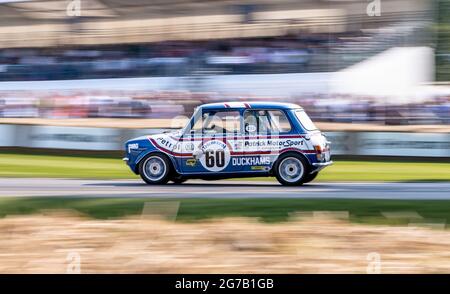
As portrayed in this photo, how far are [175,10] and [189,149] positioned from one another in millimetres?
22342

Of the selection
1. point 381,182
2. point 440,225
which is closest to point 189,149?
point 381,182

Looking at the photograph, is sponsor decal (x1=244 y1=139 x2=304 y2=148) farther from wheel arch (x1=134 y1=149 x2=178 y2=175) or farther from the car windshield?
wheel arch (x1=134 y1=149 x2=178 y2=175)

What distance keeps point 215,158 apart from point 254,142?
0.76 meters

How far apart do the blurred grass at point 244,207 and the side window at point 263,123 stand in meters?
3.35

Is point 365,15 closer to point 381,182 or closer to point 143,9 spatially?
point 143,9

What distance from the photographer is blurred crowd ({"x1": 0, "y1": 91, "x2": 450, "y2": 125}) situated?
26.0 metres

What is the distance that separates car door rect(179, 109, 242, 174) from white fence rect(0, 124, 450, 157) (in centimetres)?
779

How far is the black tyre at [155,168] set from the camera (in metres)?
15.8

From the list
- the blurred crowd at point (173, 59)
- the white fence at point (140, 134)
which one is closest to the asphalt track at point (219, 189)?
the white fence at point (140, 134)

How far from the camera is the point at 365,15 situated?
32312mm

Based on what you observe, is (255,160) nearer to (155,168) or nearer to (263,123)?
(263,123)

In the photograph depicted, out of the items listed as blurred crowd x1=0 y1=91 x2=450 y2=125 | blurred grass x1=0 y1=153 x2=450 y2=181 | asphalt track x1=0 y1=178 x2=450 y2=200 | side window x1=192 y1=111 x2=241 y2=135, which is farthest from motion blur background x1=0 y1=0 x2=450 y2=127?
side window x1=192 y1=111 x2=241 y2=135

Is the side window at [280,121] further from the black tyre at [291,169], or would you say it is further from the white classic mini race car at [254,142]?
the black tyre at [291,169]
